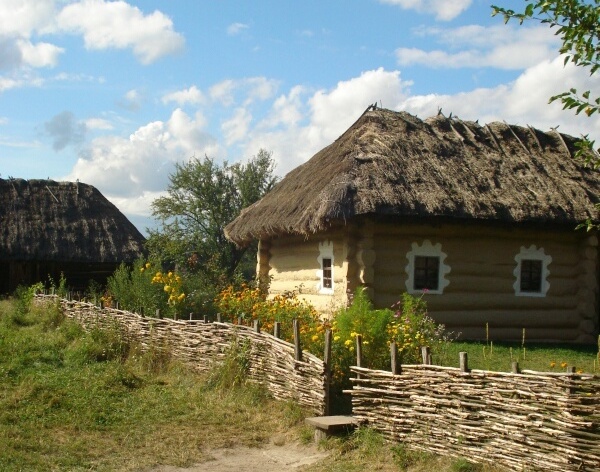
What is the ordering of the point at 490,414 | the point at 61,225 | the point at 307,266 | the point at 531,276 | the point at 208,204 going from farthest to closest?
the point at 208,204
the point at 61,225
the point at 307,266
the point at 531,276
the point at 490,414

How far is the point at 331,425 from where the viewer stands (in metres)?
6.90

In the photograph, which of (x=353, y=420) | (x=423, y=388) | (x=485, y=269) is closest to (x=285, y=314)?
(x=353, y=420)

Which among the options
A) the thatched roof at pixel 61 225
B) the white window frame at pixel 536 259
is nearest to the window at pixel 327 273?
the white window frame at pixel 536 259

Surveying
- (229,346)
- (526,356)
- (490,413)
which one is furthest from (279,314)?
(490,413)

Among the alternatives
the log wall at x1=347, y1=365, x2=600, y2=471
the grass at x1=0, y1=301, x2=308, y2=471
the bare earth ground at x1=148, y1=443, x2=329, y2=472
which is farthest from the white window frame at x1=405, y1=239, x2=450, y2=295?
the bare earth ground at x1=148, y1=443, x2=329, y2=472

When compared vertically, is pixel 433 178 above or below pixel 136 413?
above

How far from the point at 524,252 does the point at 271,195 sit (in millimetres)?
6392

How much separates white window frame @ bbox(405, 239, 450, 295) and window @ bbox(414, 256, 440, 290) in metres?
0.08

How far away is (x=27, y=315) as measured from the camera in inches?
596

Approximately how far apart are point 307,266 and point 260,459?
809 centimetres

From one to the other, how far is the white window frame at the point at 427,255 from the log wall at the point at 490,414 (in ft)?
20.6

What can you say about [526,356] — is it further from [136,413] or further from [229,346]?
[136,413]

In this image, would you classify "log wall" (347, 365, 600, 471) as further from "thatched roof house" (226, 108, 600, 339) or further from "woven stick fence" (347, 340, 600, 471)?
"thatched roof house" (226, 108, 600, 339)

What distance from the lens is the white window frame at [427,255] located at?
524 inches
